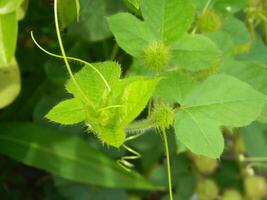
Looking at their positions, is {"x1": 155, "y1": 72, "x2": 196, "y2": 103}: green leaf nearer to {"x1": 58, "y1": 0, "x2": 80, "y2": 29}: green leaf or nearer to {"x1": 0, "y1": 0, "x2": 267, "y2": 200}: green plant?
{"x1": 0, "y1": 0, "x2": 267, "y2": 200}: green plant

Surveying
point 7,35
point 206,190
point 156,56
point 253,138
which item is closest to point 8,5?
point 7,35

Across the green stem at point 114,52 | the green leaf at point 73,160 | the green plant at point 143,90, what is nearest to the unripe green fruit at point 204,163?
the green plant at point 143,90

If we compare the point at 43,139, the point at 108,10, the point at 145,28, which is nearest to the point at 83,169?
the point at 43,139

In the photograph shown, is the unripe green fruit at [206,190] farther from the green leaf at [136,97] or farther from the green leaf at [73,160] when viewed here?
the green leaf at [136,97]

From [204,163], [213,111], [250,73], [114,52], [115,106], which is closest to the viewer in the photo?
[115,106]

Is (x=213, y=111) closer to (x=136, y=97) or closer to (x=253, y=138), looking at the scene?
(x=136, y=97)

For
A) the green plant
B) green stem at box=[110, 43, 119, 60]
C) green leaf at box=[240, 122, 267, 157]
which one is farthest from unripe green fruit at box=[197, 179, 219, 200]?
green stem at box=[110, 43, 119, 60]

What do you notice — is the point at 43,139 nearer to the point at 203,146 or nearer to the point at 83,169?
the point at 83,169
